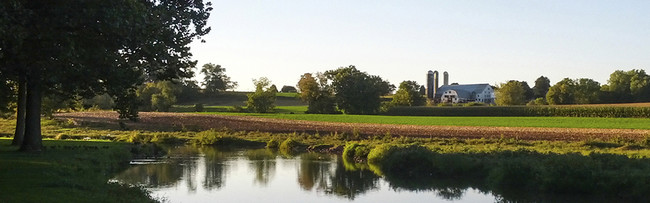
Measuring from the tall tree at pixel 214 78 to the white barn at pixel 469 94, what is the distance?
60.6 m

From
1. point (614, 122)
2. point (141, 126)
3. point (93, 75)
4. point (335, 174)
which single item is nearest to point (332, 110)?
point (141, 126)

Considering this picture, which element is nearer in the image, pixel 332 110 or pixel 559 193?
pixel 559 193

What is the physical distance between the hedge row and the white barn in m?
71.0

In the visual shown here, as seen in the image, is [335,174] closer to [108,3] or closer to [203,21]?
[203,21]

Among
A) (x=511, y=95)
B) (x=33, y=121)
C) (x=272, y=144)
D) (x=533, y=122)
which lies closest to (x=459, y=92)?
(x=511, y=95)

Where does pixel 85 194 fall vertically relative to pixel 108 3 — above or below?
below

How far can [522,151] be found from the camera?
37.2 metres

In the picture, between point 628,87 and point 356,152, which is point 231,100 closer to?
point 628,87

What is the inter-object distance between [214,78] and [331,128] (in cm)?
8983

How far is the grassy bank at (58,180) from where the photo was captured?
662 inches

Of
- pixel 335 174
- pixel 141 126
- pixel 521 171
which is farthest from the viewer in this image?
pixel 141 126

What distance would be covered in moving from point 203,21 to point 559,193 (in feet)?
59.9

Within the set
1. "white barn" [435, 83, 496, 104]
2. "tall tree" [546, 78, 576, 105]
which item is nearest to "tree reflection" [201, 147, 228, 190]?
"tall tree" [546, 78, 576, 105]

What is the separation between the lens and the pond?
2819cm
